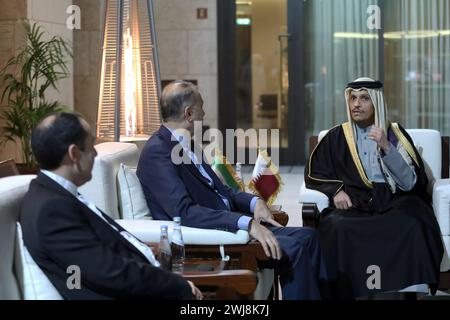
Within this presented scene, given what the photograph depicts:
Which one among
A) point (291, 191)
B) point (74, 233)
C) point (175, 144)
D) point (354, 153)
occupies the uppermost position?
point (175, 144)

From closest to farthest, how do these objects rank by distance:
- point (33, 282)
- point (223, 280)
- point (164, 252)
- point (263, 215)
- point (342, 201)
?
point (33, 282) < point (223, 280) < point (164, 252) < point (263, 215) < point (342, 201)

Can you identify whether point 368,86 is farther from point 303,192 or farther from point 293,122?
point 293,122

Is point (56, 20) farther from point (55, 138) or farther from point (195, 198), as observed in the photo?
point (55, 138)

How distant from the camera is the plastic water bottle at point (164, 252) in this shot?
11.0 feet

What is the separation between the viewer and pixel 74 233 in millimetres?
2715

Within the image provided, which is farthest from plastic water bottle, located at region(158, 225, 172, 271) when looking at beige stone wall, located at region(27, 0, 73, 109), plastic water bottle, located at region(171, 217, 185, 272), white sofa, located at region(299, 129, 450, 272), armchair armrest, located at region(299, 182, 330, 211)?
beige stone wall, located at region(27, 0, 73, 109)

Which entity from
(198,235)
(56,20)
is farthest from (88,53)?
(198,235)

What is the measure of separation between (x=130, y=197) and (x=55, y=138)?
1.31m

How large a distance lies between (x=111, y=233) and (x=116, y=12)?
4.37 meters

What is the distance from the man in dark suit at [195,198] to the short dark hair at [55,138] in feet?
3.73

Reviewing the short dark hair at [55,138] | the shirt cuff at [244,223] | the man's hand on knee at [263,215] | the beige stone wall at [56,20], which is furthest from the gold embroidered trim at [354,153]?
the beige stone wall at [56,20]

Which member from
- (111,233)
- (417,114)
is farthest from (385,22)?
(111,233)

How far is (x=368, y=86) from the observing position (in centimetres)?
508

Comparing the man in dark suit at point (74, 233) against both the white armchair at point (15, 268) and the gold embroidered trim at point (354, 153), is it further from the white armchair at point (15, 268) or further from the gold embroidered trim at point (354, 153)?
the gold embroidered trim at point (354, 153)
